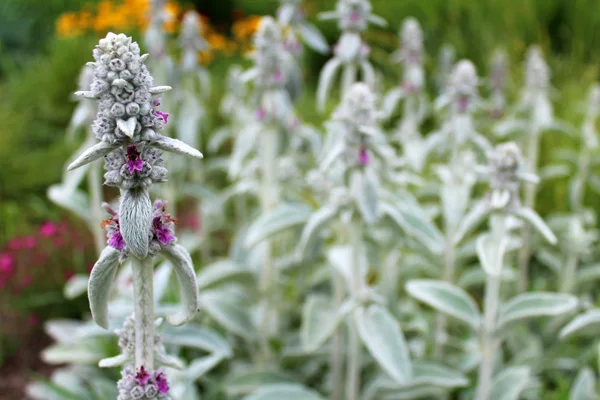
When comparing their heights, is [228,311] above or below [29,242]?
below

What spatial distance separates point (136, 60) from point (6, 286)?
2.58 meters

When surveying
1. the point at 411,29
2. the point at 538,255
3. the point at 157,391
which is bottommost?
the point at 157,391

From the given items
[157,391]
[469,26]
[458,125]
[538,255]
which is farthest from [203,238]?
[469,26]

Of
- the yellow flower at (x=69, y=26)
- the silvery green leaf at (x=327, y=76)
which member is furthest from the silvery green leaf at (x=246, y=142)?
the yellow flower at (x=69, y=26)

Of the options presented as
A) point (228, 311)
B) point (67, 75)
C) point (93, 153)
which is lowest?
point (93, 153)

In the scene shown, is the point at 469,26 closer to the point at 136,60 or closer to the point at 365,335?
the point at 365,335

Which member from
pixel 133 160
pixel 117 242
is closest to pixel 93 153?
pixel 133 160

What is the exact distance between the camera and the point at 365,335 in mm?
1924

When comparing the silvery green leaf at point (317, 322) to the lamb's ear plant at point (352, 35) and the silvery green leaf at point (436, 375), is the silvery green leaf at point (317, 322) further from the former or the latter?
the lamb's ear plant at point (352, 35)

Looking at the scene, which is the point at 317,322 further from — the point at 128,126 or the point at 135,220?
the point at 128,126

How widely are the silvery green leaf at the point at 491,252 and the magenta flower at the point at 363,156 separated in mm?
409

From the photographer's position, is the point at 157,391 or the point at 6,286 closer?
the point at 157,391

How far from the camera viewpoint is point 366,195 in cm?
189

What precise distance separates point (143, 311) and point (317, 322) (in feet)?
3.84
